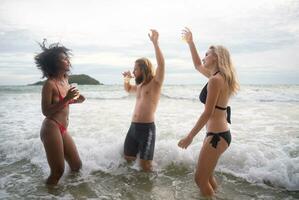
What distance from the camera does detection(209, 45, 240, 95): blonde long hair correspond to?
372 cm

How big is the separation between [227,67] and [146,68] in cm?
205

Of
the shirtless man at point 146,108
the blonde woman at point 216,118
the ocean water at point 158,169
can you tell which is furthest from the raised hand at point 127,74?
the blonde woman at point 216,118

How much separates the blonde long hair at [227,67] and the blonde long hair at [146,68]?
1.87 m

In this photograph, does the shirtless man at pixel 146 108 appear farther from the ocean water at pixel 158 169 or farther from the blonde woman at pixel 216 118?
the blonde woman at pixel 216 118

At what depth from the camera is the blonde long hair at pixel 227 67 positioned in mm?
3717

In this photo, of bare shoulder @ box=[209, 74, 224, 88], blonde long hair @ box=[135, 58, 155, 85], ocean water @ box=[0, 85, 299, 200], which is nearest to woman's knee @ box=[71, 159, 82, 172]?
ocean water @ box=[0, 85, 299, 200]

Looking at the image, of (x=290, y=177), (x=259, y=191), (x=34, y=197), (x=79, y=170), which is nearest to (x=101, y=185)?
(x=79, y=170)

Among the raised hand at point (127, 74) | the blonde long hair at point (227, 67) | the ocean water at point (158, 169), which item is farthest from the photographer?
the raised hand at point (127, 74)

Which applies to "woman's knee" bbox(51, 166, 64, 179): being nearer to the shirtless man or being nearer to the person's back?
the shirtless man

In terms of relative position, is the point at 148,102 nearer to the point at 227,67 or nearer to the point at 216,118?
the point at 216,118

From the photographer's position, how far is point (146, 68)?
552 centimetres

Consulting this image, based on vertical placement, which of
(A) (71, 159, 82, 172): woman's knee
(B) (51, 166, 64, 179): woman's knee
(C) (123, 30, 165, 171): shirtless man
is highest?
(C) (123, 30, 165, 171): shirtless man

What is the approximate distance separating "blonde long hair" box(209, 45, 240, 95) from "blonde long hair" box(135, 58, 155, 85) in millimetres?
1872

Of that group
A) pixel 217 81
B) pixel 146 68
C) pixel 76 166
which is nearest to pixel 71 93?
pixel 76 166
